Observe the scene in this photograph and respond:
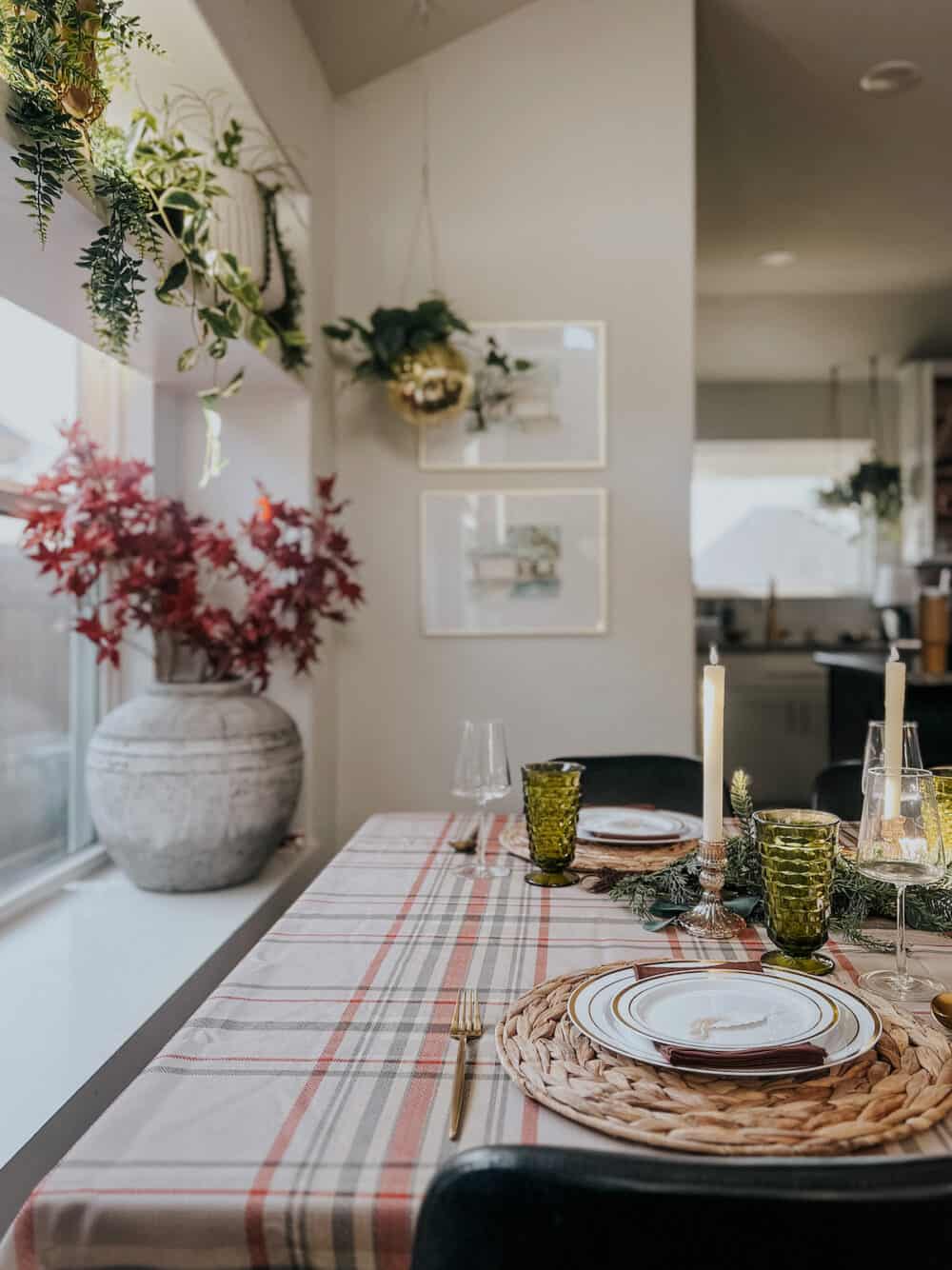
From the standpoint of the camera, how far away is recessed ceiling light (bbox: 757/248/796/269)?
204 inches

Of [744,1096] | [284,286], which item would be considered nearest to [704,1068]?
[744,1096]

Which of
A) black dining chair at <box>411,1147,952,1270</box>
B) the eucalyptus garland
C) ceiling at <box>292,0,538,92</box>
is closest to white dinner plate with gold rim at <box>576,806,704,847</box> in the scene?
the eucalyptus garland

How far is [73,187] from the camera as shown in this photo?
4.79ft

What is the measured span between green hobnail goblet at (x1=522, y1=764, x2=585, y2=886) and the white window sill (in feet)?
2.07

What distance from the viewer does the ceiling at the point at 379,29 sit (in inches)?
106

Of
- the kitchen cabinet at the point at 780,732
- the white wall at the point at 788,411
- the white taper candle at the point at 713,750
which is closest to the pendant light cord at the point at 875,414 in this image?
the white wall at the point at 788,411

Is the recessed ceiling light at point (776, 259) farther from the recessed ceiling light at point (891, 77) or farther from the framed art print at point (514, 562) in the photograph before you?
the framed art print at point (514, 562)

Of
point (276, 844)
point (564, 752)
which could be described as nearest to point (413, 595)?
point (564, 752)

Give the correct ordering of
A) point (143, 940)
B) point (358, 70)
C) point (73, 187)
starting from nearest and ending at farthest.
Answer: point (73, 187), point (143, 940), point (358, 70)

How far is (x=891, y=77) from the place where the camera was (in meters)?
3.45

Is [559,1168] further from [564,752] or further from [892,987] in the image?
[564,752]

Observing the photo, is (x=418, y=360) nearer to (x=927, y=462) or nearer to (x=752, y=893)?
(x=752, y=893)

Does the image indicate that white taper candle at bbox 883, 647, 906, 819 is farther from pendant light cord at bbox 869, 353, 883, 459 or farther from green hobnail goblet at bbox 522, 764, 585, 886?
pendant light cord at bbox 869, 353, 883, 459

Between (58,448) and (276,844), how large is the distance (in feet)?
3.13
